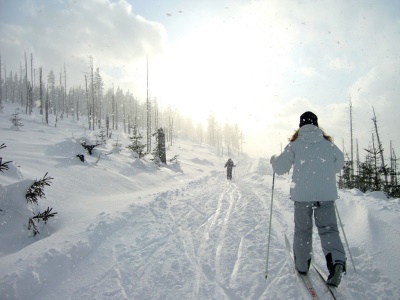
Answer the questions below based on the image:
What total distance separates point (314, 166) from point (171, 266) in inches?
109

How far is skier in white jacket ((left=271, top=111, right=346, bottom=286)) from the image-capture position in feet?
11.3

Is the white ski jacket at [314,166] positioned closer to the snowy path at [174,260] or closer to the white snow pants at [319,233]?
the white snow pants at [319,233]

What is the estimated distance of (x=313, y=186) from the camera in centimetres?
352

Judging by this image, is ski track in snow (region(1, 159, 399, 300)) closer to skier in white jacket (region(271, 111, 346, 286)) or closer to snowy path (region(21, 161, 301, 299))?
snowy path (region(21, 161, 301, 299))

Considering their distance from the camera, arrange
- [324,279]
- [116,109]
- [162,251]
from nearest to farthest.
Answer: [324,279] < [162,251] < [116,109]

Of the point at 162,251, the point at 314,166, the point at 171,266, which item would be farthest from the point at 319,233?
the point at 162,251

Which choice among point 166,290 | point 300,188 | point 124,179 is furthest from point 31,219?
point 124,179

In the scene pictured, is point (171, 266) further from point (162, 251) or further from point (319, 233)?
point (319, 233)

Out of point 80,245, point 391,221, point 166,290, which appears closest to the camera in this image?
point 166,290

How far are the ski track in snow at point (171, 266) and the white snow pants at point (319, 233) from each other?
343mm

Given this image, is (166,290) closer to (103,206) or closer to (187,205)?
(103,206)

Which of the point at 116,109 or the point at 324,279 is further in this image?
the point at 116,109

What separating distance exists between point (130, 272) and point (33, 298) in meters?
1.23

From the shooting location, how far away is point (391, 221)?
5352mm
